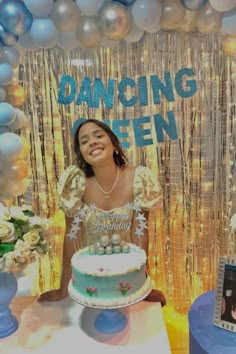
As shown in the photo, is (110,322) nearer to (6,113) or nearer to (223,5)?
(6,113)

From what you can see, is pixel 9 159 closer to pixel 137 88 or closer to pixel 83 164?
pixel 83 164

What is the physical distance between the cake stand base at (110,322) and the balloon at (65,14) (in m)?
1.22

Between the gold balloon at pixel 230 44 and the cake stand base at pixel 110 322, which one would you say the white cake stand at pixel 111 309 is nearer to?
the cake stand base at pixel 110 322

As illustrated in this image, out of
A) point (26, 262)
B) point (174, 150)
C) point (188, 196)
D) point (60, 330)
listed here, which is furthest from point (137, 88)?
point (60, 330)

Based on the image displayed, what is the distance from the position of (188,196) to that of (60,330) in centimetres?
103

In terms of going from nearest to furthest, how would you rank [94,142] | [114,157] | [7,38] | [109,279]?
[109,279] → [7,38] → [94,142] → [114,157]

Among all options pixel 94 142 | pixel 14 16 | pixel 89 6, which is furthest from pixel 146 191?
pixel 14 16

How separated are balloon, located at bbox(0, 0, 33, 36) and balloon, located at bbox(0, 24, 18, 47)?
2cm

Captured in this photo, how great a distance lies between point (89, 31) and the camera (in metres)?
1.90

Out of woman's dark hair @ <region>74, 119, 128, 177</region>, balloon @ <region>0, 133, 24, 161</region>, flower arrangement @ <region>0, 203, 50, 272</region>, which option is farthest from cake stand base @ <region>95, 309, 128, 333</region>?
balloon @ <region>0, 133, 24, 161</region>

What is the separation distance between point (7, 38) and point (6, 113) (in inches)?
12.8

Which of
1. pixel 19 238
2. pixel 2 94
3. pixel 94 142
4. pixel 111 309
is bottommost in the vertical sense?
pixel 111 309

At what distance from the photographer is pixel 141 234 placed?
203 cm

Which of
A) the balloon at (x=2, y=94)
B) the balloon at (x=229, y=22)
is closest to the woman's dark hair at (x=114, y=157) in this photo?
the balloon at (x=2, y=94)
